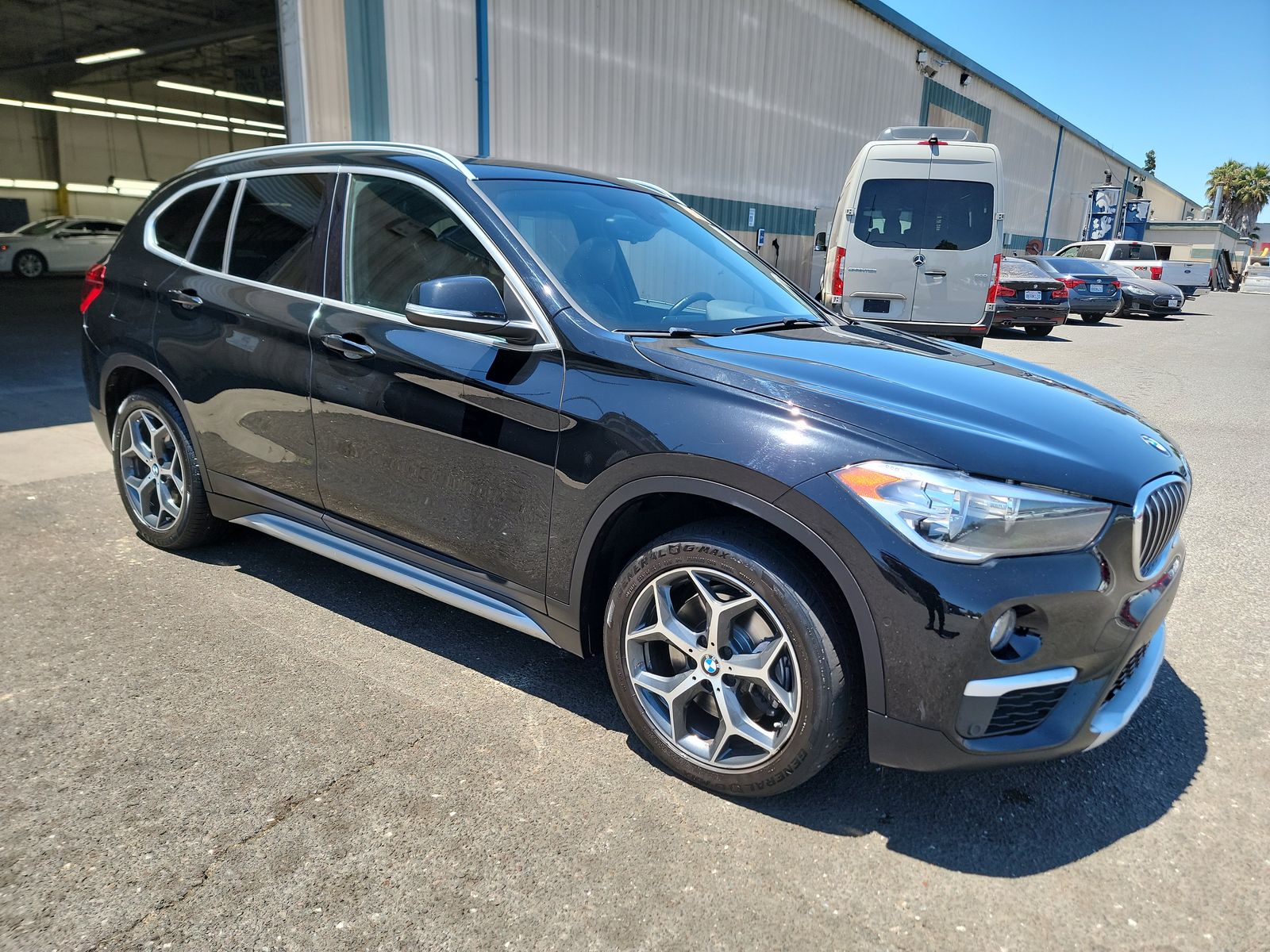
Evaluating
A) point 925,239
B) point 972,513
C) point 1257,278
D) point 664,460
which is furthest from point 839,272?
point 1257,278

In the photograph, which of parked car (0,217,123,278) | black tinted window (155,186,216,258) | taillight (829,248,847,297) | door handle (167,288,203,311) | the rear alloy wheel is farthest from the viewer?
the rear alloy wheel

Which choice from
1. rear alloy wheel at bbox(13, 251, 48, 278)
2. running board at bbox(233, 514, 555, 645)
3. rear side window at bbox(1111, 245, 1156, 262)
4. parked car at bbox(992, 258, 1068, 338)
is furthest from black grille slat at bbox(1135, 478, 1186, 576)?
rear side window at bbox(1111, 245, 1156, 262)

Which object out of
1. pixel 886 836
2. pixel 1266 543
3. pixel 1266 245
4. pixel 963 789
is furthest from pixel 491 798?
pixel 1266 245

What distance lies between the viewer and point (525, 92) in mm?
12016

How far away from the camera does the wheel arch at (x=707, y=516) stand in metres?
2.14

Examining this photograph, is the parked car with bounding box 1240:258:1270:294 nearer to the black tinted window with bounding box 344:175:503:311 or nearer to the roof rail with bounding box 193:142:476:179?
the roof rail with bounding box 193:142:476:179

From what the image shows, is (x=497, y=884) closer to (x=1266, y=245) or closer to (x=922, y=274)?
(x=922, y=274)

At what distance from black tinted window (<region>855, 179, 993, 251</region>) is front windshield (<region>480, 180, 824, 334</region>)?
741cm

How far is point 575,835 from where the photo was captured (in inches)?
90.0

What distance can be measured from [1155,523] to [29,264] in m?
23.6

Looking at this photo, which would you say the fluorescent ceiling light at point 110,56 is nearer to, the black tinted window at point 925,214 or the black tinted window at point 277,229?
the black tinted window at point 925,214

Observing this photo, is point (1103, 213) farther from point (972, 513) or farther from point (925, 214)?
point (972, 513)

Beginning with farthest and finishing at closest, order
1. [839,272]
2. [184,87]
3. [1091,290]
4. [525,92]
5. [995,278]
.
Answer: [184,87], [1091,290], [525,92], [839,272], [995,278]

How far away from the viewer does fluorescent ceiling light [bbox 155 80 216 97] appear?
26.4 metres
